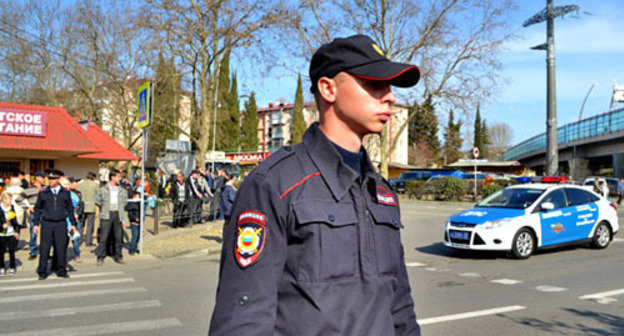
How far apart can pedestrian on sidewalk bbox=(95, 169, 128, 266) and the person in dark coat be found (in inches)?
210

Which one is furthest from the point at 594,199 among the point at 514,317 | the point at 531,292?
the point at 514,317

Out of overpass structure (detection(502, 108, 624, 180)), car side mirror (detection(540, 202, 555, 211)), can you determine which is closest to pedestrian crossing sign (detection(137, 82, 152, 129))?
car side mirror (detection(540, 202, 555, 211))

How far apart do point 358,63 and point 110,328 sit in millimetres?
5281

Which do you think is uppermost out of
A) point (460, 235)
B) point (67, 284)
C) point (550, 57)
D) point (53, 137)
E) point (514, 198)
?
point (550, 57)

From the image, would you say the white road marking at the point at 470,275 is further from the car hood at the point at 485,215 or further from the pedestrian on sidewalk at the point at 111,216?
the pedestrian on sidewalk at the point at 111,216

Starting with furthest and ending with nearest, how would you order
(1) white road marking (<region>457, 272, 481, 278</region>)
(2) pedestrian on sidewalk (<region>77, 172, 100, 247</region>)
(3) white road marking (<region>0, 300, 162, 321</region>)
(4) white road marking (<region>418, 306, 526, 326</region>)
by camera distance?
(2) pedestrian on sidewalk (<region>77, 172, 100, 247</region>), (1) white road marking (<region>457, 272, 481, 278</region>), (3) white road marking (<region>0, 300, 162, 321</region>), (4) white road marking (<region>418, 306, 526, 326</region>)

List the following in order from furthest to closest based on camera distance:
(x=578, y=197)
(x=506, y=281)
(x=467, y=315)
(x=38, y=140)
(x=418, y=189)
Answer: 1. (x=418, y=189)
2. (x=38, y=140)
3. (x=578, y=197)
4. (x=506, y=281)
5. (x=467, y=315)

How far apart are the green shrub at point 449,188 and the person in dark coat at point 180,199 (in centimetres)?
1841

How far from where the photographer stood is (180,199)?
16.7m

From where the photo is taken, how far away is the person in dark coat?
54.7 feet

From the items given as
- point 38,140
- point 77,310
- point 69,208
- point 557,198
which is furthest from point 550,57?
point 38,140

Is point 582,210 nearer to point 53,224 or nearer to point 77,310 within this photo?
point 77,310

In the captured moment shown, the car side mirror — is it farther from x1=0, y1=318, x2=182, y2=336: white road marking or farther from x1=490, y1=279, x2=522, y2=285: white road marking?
x1=0, y1=318, x2=182, y2=336: white road marking

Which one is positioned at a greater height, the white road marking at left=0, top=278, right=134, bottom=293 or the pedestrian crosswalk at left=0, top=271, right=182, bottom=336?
the pedestrian crosswalk at left=0, top=271, right=182, bottom=336
